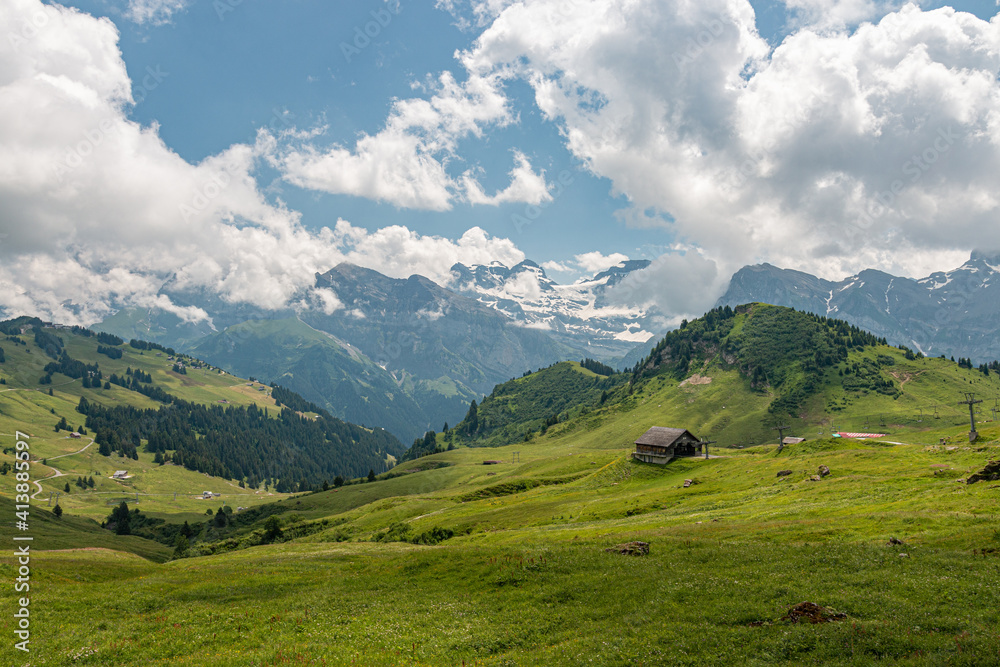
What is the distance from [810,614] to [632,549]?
1737cm

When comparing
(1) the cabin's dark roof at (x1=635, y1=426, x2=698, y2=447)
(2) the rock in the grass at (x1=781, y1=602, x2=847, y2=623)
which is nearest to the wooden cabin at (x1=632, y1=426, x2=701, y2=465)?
(1) the cabin's dark roof at (x1=635, y1=426, x2=698, y2=447)

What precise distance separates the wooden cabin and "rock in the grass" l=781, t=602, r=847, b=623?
3526 inches

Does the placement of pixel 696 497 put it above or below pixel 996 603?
below

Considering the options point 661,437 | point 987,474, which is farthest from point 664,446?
point 987,474

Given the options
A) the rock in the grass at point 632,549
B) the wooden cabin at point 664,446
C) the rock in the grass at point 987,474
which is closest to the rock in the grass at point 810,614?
the rock in the grass at point 632,549

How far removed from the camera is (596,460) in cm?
16675

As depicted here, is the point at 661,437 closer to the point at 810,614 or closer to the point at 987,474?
the point at 987,474

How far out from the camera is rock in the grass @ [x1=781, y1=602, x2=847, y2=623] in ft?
83.7

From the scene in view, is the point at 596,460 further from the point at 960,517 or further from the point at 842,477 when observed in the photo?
the point at 960,517

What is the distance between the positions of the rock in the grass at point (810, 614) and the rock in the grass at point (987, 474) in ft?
137

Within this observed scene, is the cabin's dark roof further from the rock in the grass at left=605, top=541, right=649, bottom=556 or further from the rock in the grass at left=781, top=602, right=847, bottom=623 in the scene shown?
the rock in the grass at left=781, top=602, right=847, bottom=623

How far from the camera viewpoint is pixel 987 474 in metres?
52.4

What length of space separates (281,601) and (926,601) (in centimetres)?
4138

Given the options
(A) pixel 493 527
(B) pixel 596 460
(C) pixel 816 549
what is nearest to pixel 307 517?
(B) pixel 596 460
